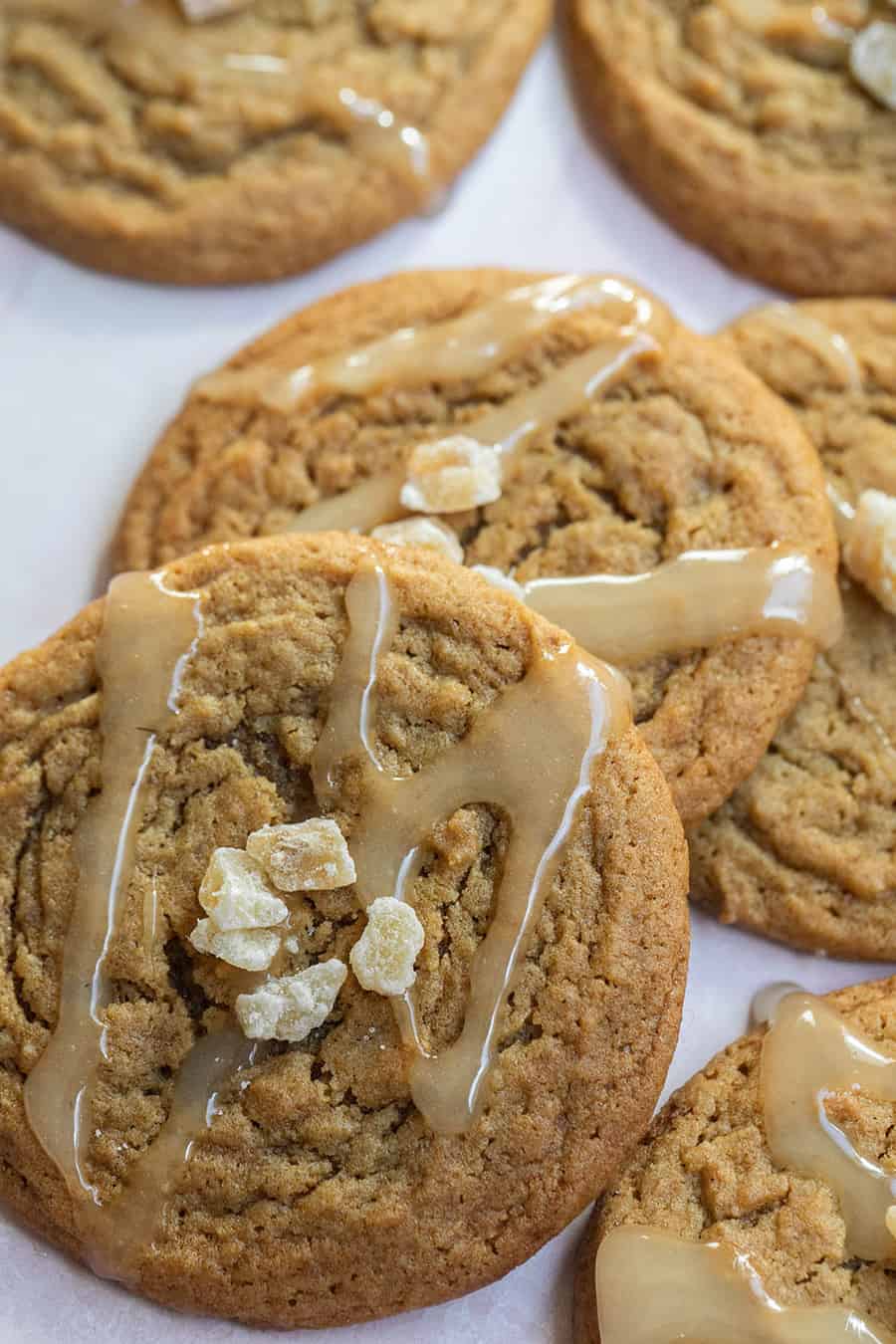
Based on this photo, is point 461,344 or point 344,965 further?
point 461,344

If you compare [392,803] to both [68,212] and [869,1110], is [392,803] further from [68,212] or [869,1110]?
[68,212]

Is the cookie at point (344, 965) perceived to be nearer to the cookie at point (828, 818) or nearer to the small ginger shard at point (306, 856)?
the small ginger shard at point (306, 856)

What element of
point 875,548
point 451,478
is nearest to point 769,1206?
point 875,548

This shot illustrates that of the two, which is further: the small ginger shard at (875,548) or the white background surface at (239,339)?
the white background surface at (239,339)

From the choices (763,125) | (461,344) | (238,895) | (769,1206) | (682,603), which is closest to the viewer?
(238,895)

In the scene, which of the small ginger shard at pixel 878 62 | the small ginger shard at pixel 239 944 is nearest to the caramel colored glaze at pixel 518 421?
the small ginger shard at pixel 239 944

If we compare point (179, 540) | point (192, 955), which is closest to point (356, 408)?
point (179, 540)

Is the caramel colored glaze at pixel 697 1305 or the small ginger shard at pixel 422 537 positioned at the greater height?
the small ginger shard at pixel 422 537

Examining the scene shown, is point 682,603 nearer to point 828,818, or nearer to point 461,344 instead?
point 828,818
